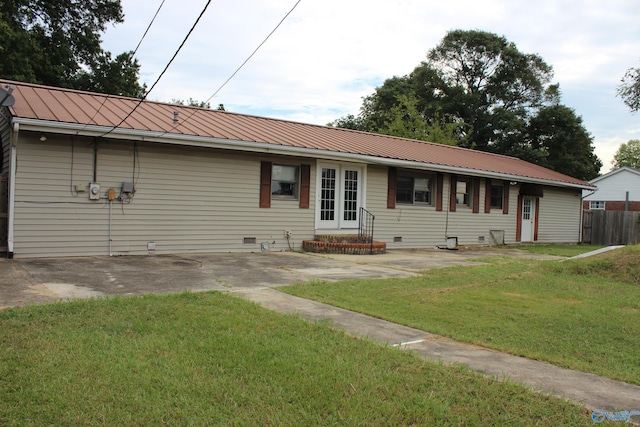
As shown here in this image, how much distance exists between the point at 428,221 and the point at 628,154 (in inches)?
3130

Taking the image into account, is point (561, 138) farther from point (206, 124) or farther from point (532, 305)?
point (532, 305)

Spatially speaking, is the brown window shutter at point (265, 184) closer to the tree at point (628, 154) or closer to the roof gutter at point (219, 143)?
the roof gutter at point (219, 143)

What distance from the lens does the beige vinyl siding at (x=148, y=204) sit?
33.0ft

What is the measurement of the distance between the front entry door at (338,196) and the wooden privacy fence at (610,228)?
14.5 metres

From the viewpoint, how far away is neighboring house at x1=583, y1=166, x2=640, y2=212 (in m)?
38.7

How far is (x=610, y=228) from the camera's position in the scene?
2381 cm

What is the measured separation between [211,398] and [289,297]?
348 cm

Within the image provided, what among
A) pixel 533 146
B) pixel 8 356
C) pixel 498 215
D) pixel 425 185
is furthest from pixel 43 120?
pixel 533 146

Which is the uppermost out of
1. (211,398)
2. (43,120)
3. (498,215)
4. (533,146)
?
(533,146)

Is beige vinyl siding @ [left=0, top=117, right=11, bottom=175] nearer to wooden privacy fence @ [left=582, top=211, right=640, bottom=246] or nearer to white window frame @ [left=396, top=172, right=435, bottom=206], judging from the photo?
white window frame @ [left=396, top=172, right=435, bottom=206]

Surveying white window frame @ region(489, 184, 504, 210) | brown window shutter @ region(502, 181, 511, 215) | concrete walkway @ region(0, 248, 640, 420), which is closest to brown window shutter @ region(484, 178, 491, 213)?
white window frame @ region(489, 184, 504, 210)

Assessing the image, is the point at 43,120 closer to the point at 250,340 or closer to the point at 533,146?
the point at 250,340

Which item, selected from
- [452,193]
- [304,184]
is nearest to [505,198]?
[452,193]

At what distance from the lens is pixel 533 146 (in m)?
43.1
